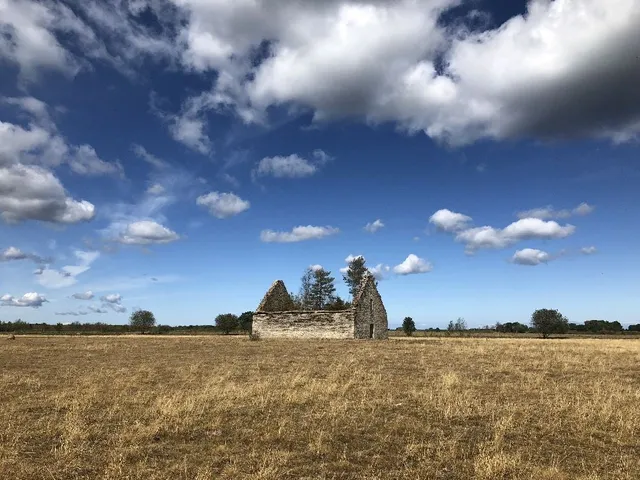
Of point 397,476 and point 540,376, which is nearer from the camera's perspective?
point 397,476

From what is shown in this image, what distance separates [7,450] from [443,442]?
7.54m

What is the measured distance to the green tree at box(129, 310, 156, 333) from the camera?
359ft

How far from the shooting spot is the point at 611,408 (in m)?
11.2

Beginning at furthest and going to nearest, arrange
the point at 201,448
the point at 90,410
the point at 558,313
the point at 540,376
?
the point at 558,313, the point at 540,376, the point at 90,410, the point at 201,448

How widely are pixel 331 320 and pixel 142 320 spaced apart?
78.9 metres

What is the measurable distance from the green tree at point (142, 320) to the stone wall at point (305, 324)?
69.9 meters

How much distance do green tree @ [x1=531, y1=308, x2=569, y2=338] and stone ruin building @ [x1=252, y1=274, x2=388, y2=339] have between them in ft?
141

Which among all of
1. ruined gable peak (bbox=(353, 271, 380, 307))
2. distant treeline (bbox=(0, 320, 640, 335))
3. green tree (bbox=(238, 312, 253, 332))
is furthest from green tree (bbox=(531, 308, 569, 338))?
green tree (bbox=(238, 312, 253, 332))

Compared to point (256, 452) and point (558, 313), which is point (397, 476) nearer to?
point (256, 452)

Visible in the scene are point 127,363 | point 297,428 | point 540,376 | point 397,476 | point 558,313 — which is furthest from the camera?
point 558,313

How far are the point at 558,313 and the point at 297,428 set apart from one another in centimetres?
8532

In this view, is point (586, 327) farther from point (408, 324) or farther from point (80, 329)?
point (80, 329)

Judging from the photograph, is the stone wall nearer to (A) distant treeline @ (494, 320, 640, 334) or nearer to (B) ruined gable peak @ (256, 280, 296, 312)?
(B) ruined gable peak @ (256, 280, 296, 312)

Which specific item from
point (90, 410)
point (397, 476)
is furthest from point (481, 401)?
point (90, 410)
